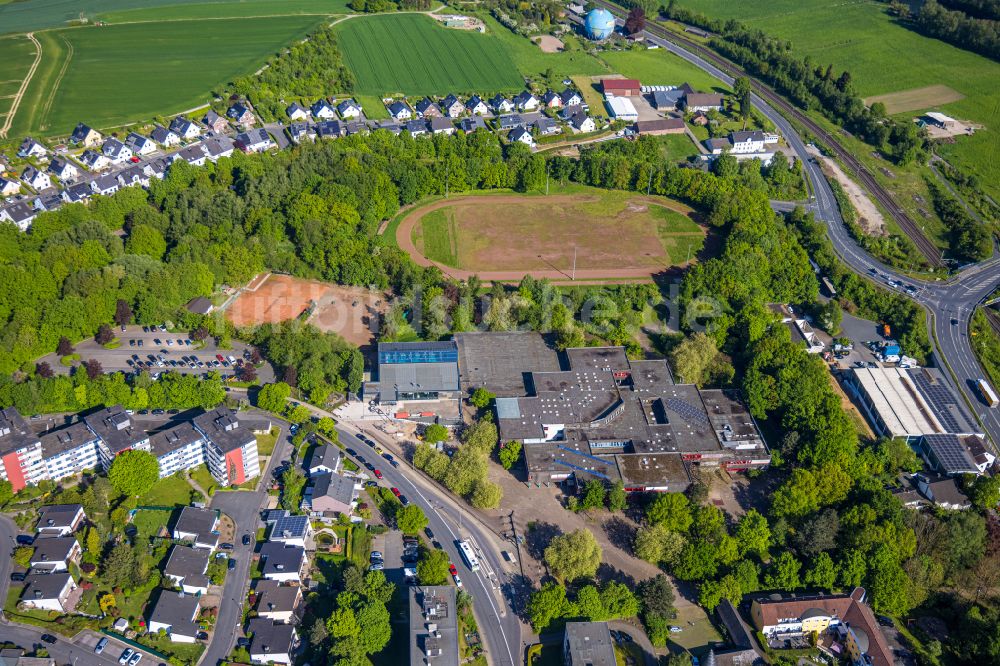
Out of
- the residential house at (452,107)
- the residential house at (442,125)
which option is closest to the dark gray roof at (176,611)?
the residential house at (442,125)

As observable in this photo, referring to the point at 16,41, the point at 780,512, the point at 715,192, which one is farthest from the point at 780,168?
the point at 16,41

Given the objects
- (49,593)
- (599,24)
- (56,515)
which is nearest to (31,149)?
(56,515)

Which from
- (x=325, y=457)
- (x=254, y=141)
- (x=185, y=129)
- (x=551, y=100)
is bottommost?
(x=325, y=457)

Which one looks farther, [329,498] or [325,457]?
[325,457]

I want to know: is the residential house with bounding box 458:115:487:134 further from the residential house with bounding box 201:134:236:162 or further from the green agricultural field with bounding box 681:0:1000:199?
the green agricultural field with bounding box 681:0:1000:199

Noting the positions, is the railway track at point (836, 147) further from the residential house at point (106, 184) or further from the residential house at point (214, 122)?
the residential house at point (106, 184)

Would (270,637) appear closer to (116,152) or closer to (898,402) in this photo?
(898,402)

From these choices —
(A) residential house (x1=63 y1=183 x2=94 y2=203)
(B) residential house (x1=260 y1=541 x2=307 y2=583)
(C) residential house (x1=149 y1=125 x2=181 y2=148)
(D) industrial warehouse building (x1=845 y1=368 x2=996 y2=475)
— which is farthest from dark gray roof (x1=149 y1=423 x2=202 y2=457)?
(C) residential house (x1=149 y1=125 x2=181 y2=148)
